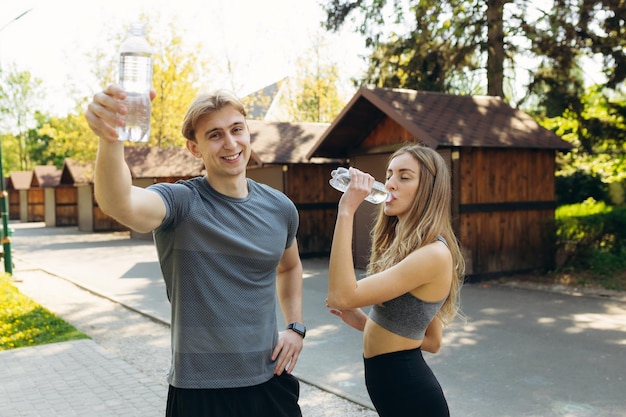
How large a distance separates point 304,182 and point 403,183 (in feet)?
52.1

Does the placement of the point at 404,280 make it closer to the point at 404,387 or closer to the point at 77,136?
the point at 404,387

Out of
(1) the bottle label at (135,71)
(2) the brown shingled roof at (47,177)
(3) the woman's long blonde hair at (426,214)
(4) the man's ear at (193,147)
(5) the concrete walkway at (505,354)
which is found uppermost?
(2) the brown shingled roof at (47,177)

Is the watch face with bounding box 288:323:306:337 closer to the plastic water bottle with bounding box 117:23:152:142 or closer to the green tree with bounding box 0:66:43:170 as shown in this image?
the plastic water bottle with bounding box 117:23:152:142

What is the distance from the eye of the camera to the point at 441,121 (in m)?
12.7

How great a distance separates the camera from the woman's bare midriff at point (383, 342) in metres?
2.58

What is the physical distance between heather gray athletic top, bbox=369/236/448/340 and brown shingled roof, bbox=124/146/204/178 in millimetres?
25785

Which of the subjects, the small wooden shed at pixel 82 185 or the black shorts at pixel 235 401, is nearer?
the black shorts at pixel 235 401

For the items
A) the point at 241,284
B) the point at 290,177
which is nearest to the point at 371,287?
the point at 241,284

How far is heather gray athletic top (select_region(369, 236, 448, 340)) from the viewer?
8.41 feet

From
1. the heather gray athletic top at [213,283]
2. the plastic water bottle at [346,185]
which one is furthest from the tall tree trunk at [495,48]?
the heather gray athletic top at [213,283]

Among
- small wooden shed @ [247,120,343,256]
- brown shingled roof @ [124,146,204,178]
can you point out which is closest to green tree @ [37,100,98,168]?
brown shingled roof @ [124,146,204,178]

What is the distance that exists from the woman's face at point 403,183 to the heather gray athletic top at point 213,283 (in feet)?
1.92

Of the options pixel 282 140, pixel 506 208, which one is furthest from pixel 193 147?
pixel 282 140

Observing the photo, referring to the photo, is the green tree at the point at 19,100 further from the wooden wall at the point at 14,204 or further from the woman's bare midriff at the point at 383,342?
the woman's bare midriff at the point at 383,342
